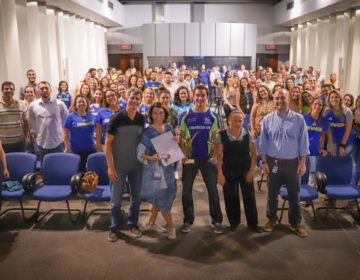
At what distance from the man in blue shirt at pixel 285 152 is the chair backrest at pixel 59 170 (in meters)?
2.33

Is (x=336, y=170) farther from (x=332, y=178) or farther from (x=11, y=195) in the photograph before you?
(x=11, y=195)

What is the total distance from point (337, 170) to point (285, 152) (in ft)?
3.81

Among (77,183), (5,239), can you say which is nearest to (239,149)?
(77,183)

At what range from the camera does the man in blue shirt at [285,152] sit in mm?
4027

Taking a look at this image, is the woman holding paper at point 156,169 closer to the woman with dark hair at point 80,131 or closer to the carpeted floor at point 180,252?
the carpeted floor at point 180,252

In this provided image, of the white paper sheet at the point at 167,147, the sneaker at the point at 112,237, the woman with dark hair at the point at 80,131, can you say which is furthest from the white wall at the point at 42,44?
the white paper sheet at the point at 167,147

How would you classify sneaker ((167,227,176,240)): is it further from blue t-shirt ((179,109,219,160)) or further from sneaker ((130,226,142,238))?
blue t-shirt ((179,109,219,160))

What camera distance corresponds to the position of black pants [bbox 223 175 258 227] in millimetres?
4227

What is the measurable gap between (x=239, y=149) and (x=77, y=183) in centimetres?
193

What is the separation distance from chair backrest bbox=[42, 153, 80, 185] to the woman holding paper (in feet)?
3.90

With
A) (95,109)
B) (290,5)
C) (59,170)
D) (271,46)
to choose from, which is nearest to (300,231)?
(59,170)

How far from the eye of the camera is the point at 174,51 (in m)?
19.2

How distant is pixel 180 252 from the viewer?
12.7ft

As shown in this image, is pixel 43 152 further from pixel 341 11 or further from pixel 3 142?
pixel 341 11
